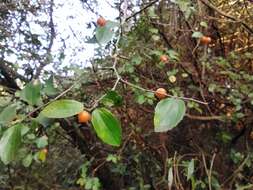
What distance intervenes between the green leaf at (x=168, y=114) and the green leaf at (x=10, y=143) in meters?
0.21

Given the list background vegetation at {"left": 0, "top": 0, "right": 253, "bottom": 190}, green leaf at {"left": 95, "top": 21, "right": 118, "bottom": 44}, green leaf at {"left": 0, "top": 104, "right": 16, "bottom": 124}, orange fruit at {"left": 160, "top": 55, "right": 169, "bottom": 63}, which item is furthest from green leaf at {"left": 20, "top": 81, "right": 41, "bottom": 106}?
orange fruit at {"left": 160, "top": 55, "right": 169, "bottom": 63}

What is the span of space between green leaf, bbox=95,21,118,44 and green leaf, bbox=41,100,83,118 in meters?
0.23

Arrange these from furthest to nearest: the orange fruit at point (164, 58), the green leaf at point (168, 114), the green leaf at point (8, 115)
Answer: the orange fruit at point (164, 58), the green leaf at point (8, 115), the green leaf at point (168, 114)

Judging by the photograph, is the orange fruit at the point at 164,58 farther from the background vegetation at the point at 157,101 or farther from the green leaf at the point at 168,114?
the green leaf at the point at 168,114

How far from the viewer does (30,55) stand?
3.31 m

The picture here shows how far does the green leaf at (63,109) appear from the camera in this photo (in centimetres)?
69

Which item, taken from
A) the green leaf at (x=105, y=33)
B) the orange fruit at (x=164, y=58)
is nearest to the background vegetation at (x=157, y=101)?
the orange fruit at (x=164, y=58)

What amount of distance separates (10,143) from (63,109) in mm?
101

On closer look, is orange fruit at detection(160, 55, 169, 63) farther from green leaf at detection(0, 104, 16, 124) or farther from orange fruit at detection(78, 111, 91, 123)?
orange fruit at detection(78, 111, 91, 123)

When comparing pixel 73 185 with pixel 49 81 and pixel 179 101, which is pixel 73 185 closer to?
pixel 49 81

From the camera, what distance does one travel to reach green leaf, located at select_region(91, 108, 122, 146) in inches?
27.1

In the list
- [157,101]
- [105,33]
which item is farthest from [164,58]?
[105,33]

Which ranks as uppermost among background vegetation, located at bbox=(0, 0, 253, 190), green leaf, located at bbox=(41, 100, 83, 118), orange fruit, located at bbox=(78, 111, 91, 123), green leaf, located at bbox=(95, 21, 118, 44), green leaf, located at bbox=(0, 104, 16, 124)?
green leaf, located at bbox=(95, 21, 118, 44)

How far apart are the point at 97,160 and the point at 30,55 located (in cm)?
86
